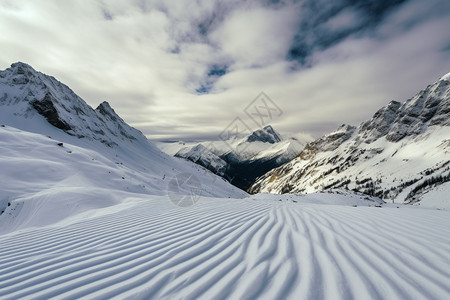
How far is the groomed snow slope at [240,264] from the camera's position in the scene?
7.29ft

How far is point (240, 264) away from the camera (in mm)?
2766

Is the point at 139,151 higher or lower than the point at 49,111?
lower

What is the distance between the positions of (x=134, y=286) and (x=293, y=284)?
1.74 metres

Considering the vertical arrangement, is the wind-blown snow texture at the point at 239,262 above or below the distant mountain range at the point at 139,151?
below

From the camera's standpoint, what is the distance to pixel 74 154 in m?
24.9

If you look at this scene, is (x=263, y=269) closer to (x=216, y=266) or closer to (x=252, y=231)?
(x=216, y=266)

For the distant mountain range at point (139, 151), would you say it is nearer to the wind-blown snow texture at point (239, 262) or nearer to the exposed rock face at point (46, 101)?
the exposed rock face at point (46, 101)

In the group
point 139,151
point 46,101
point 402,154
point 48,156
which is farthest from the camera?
point 402,154

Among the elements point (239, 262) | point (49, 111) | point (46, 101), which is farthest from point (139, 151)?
point (239, 262)

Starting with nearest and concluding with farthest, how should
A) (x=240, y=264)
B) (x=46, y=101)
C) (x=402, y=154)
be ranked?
1. (x=240, y=264)
2. (x=46, y=101)
3. (x=402, y=154)

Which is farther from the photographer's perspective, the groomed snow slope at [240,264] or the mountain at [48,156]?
the mountain at [48,156]

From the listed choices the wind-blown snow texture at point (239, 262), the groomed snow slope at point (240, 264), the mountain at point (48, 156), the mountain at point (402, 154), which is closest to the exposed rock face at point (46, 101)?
the mountain at point (48, 156)

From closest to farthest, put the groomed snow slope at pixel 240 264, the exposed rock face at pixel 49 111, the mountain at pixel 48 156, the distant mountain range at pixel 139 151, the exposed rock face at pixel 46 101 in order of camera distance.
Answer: the groomed snow slope at pixel 240 264 < the mountain at pixel 48 156 < the distant mountain range at pixel 139 151 < the exposed rock face at pixel 49 111 < the exposed rock face at pixel 46 101

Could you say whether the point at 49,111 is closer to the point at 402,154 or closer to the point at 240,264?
the point at 240,264
